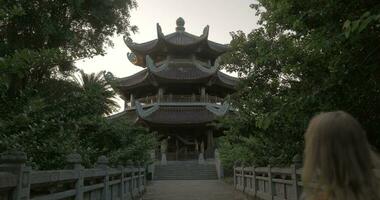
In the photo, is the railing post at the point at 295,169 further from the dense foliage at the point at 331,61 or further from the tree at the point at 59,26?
the tree at the point at 59,26

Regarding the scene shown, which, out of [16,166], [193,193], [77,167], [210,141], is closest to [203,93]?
[210,141]

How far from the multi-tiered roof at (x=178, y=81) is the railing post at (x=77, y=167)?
2428 cm

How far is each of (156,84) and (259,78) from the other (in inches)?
950

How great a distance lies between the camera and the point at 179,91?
118 feet

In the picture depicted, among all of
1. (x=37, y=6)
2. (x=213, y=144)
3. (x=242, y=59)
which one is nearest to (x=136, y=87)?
(x=213, y=144)

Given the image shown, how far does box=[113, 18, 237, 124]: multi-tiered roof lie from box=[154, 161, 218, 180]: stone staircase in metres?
3.34

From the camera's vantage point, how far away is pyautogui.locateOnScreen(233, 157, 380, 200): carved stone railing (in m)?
8.82

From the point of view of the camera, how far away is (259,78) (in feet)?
35.3

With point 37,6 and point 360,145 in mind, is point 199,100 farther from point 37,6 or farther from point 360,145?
point 360,145

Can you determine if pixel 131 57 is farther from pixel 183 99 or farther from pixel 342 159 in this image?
pixel 342 159

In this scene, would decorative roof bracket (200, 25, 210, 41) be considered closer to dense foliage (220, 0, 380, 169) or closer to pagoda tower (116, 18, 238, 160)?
pagoda tower (116, 18, 238, 160)

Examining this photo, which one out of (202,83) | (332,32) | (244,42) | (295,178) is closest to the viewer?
(332,32)

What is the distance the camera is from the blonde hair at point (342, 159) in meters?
1.77

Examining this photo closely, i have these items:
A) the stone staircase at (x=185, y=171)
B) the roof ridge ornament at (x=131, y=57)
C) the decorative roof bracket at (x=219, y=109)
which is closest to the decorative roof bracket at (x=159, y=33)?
the roof ridge ornament at (x=131, y=57)
